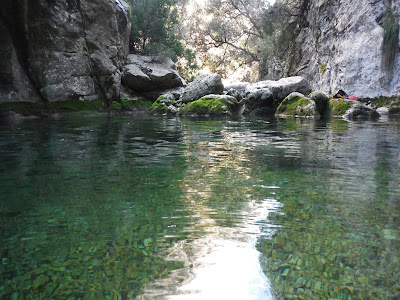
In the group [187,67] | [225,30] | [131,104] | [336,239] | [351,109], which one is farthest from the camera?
[225,30]

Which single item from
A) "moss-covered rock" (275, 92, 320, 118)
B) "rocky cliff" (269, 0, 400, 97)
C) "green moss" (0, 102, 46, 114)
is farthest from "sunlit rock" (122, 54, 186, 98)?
"rocky cliff" (269, 0, 400, 97)

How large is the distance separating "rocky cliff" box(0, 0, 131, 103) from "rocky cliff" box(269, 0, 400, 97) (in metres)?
11.6

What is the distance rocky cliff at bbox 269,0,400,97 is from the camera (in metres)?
12.8

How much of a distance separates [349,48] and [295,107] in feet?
18.4

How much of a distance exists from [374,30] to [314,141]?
37.5 ft

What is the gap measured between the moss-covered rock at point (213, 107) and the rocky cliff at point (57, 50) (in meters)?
4.14

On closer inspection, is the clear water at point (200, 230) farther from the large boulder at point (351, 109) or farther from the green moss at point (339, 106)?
the green moss at point (339, 106)

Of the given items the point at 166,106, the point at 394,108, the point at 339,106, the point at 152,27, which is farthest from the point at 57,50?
the point at 394,108

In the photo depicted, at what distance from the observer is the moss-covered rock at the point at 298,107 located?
37.6 feet

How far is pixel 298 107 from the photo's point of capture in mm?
12062

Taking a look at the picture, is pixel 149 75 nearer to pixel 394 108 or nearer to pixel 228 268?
pixel 394 108

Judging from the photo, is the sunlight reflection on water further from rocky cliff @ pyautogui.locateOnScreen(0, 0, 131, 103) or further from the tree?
the tree

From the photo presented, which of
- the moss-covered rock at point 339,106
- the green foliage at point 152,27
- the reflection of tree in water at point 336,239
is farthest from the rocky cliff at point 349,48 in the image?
the reflection of tree in water at point 336,239

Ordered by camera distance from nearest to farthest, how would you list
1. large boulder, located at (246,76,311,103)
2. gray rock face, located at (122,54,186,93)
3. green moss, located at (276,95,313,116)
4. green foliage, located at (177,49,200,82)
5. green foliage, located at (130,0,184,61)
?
green moss, located at (276,95,313,116)
large boulder, located at (246,76,311,103)
gray rock face, located at (122,54,186,93)
green foliage, located at (130,0,184,61)
green foliage, located at (177,49,200,82)
